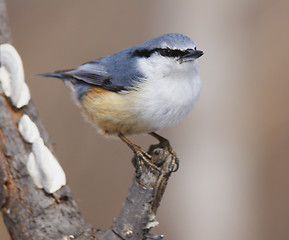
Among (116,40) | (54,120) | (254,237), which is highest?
(116,40)

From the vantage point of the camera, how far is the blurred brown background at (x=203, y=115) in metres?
3.21

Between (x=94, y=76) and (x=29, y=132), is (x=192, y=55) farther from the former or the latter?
(x=29, y=132)

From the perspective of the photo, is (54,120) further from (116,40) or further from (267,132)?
(267,132)

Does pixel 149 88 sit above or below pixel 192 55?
below

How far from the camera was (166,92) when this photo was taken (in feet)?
6.14

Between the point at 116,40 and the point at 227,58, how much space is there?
0.77 meters

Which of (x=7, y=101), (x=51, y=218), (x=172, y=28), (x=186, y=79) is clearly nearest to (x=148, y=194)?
(x=51, y=218)

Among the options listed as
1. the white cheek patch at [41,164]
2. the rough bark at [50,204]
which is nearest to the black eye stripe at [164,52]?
the rough bark at [50,204]

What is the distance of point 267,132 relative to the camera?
10.8ft

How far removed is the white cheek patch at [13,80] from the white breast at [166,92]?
441 millimetres

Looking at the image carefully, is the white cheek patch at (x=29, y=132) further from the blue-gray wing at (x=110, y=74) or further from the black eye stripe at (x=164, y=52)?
the black eye stripe at (x=164, y=52)

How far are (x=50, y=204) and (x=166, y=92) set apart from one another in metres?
0.60

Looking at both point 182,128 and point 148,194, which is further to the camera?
point 182,128

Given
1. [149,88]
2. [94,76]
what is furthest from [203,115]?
[149,88]
